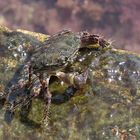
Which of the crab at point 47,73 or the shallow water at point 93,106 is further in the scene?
the crab at point 47,73

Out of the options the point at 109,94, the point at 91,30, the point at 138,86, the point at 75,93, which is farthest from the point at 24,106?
the point at 91,30

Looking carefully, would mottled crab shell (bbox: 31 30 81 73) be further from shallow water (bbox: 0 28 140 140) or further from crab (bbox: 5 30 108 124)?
shallow water (bbox: 0 28 140 140)

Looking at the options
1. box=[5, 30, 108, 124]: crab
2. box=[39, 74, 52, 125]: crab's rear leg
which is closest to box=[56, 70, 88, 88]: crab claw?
box=[5, 30, 108, 124]: crab

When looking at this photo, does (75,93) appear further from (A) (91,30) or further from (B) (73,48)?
(A) (91,30)

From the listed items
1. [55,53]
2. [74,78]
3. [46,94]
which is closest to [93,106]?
[74,78]

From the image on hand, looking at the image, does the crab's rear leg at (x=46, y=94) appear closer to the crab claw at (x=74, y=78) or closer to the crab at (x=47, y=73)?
the crab at (x=47, y=73)

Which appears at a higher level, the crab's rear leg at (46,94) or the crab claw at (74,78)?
the crab claw at (74,78)

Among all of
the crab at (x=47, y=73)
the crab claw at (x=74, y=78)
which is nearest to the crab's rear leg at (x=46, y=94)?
the crab at (x=47, y=73)
